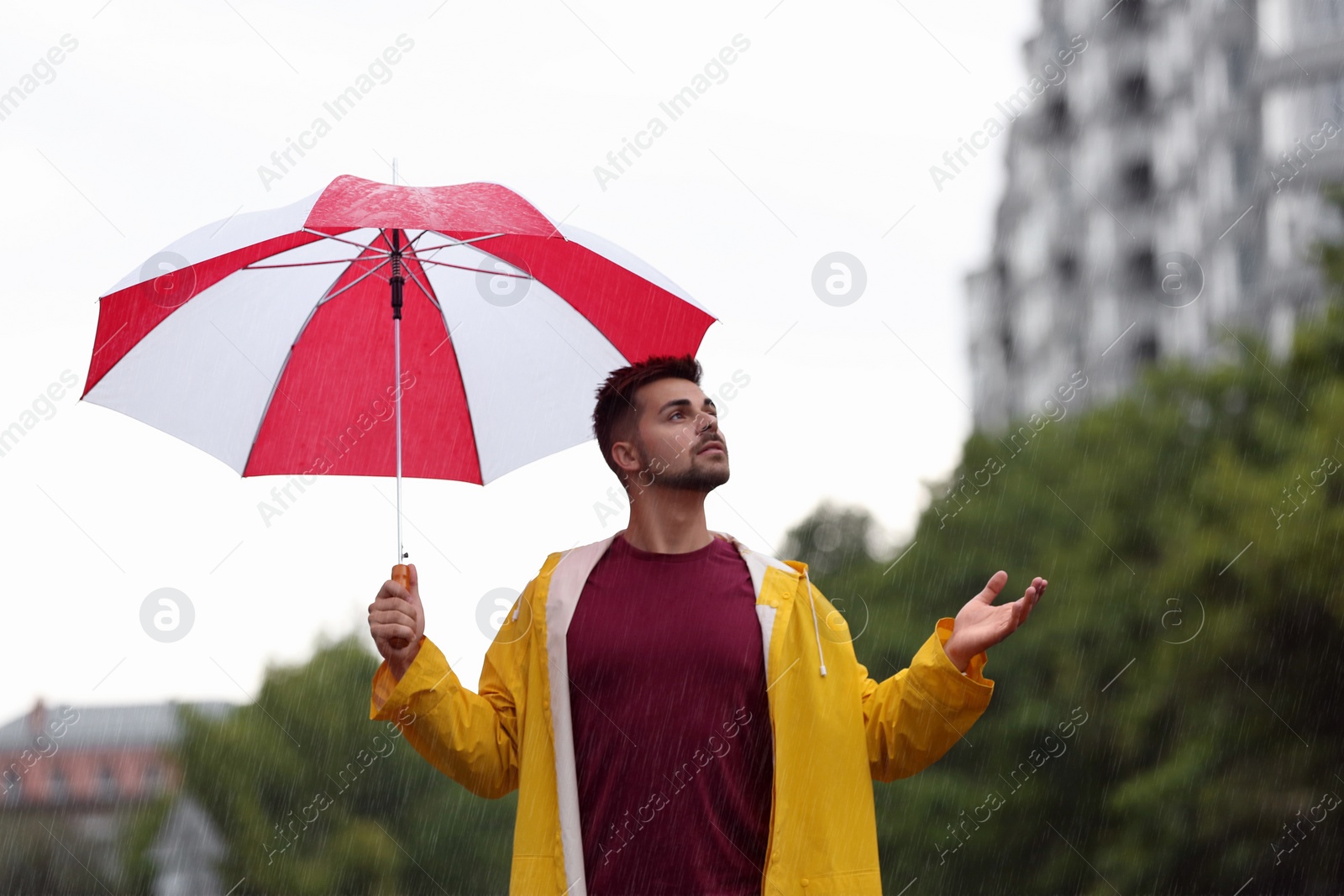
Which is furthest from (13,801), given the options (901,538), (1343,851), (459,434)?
(459,434)

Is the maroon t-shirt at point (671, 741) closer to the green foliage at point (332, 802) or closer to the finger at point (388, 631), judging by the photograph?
the finger at point (388, 631)

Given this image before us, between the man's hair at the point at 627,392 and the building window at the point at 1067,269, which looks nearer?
the man's hair at the point at 627,392

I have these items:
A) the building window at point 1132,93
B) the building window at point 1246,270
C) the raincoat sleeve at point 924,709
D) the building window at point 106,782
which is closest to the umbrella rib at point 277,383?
the raincoat sleeve at point 924,709

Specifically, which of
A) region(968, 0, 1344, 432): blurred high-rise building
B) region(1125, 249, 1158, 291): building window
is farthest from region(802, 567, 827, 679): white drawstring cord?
region(1125, 249, 1158, 291): building window

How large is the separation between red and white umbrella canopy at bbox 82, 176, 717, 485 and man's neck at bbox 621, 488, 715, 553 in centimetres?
53

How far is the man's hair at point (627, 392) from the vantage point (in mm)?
5027

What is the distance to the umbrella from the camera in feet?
16.2

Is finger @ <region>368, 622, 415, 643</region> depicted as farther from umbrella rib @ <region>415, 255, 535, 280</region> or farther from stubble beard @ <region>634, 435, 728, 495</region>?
umbrella rib @ <region>415, 255, 535, 280</region>

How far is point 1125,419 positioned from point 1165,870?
891 cm

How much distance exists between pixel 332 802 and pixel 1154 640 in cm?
2999

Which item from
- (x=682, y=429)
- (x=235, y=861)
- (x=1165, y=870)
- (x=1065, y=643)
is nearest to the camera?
(x=682, y=429)

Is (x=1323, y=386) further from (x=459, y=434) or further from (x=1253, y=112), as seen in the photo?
(x=1253, y=112)

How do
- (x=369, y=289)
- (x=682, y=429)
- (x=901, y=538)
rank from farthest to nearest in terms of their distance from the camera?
1. (x=901, y=538)
2. (x=369, y=289)
3. (x=682, y=429)

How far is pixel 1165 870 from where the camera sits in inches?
1076
